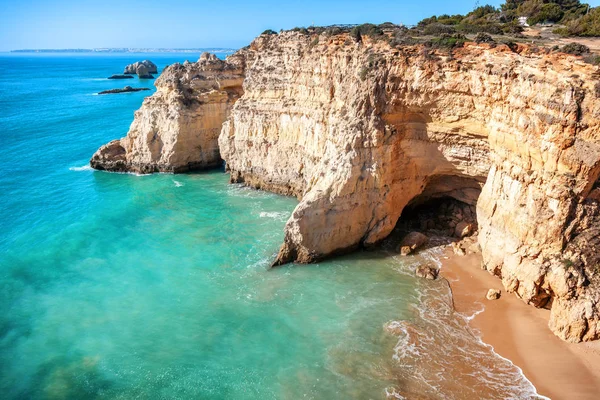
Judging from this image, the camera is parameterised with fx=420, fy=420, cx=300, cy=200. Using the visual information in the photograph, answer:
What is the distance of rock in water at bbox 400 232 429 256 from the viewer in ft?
74.0

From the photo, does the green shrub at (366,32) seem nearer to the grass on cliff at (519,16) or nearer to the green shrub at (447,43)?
the grass on cliff at (519,16)

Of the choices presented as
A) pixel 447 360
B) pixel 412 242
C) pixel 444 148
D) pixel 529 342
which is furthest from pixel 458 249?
pixel 447 360

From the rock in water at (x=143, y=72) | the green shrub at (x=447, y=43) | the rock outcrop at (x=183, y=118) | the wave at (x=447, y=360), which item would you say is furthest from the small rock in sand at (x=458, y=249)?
the rock in water at (x=143, y=72)

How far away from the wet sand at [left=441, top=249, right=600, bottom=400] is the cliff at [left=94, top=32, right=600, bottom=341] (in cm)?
55

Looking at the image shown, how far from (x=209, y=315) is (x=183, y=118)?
73.2ft

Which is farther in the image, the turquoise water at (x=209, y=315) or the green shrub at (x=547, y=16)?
the green shrub at (x=547, y=16)

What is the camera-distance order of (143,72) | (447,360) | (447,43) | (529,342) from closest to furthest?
(447,360) < (529,342) < (447,43) < (143,72)

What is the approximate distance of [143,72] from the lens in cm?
12900

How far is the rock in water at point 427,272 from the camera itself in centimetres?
2028

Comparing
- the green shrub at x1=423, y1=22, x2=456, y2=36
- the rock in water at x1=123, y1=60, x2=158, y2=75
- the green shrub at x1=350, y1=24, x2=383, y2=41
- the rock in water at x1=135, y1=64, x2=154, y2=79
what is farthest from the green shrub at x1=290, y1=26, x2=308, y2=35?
the rock in water at x1=123, y1=60, x2=158, y2=75

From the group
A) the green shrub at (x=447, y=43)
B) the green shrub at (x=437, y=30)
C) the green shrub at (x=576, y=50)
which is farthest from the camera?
the green shrub at (x=437, y=30)

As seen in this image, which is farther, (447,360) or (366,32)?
(366,32)

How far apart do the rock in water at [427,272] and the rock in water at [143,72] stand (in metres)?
126

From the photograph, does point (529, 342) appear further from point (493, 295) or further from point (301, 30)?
point (301, 30)
